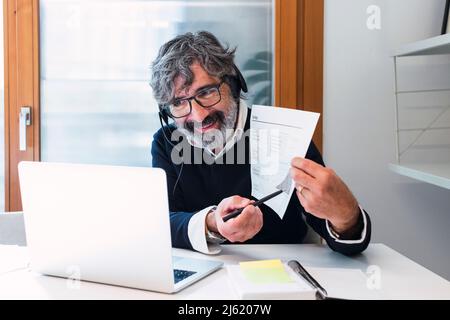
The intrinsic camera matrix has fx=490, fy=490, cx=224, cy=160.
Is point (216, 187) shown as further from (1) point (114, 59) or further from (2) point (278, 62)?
(1) point (114, 59)

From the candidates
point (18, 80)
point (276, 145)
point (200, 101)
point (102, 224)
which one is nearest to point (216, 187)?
point (200, 101)

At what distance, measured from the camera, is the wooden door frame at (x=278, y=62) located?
188 cm

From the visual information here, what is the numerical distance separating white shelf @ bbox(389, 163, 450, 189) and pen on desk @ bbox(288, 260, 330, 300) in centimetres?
63

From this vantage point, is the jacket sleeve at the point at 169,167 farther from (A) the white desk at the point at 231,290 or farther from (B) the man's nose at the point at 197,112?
(A) the white desk at the point at 231,290

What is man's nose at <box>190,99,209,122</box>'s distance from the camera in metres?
1.37

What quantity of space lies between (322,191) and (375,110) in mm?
1042

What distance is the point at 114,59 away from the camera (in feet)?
6.34

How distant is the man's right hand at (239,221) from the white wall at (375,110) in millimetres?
907

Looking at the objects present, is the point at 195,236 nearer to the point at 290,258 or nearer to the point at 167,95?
the point at 290,258

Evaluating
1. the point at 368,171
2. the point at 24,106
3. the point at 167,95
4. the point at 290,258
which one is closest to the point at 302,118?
the point at 290,258

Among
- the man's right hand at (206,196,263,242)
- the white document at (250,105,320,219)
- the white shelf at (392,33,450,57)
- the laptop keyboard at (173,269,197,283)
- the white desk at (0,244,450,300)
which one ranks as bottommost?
the white desk at (0,244,450,300)

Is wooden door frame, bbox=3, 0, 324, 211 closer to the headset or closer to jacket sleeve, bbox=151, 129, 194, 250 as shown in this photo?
the headset

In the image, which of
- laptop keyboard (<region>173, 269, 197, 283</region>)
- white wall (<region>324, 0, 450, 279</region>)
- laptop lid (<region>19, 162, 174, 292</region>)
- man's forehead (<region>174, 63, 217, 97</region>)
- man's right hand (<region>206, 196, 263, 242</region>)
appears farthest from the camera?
white wall (<region>324, 0, 450, 279</region>)

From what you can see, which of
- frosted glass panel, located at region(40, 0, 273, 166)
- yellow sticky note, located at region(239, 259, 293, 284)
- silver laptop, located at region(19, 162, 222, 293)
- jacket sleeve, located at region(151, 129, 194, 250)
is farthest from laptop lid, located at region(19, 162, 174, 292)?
frosted glass panel, located at region(40, 0, 273, 166)
